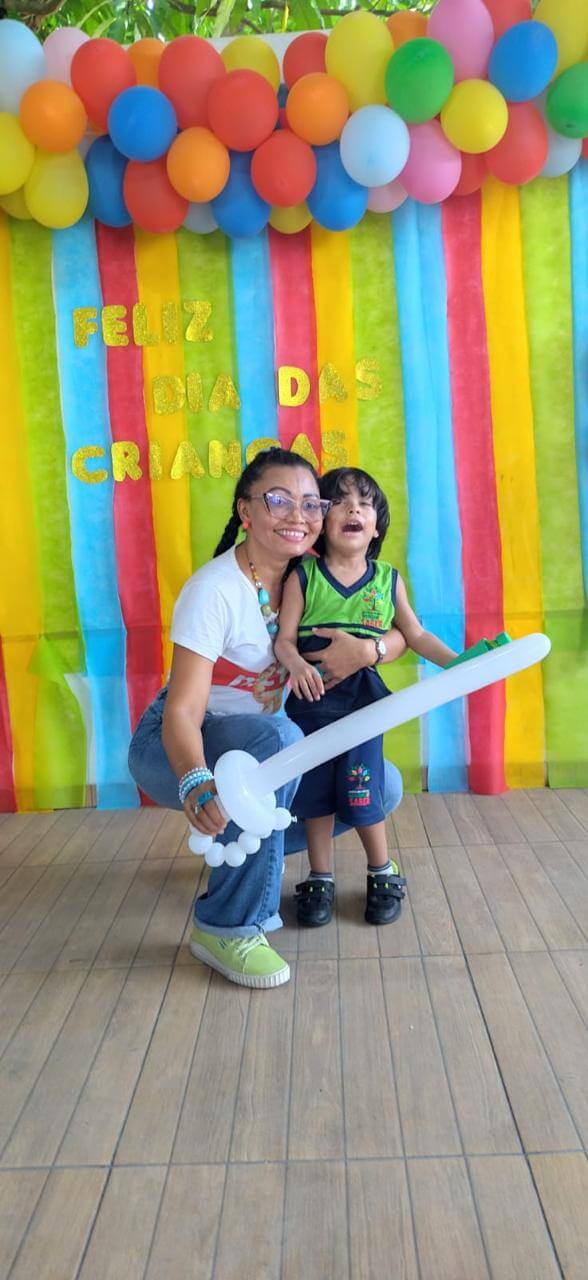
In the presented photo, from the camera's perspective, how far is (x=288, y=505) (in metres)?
2.13

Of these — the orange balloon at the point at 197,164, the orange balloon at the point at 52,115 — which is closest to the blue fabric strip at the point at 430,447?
the orange balloon at the point at 197,164

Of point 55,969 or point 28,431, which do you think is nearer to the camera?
point 55,969

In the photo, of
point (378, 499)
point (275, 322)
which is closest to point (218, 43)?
point (275, 322)

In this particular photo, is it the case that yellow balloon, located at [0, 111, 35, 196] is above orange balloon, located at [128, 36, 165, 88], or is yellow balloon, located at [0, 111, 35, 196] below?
below

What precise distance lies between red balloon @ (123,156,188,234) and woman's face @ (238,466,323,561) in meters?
1.03

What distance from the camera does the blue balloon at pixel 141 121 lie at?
263 cm

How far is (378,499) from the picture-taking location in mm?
2408

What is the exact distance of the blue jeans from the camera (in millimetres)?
2074

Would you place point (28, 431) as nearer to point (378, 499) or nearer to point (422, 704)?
point (378, 499)

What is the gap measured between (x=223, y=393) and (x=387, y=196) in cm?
70

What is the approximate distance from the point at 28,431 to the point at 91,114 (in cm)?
88

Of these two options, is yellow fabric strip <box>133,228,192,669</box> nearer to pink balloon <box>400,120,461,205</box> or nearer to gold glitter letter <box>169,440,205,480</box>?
gold glitter letter <box>169,440,205,480</box>

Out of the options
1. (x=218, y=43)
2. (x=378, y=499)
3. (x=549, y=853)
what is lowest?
(x=549, y=853)

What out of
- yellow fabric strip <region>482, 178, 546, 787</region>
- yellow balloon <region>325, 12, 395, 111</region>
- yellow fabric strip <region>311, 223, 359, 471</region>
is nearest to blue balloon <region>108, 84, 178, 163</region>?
yellow balloon <region>325, 12, 395, 111</region>
